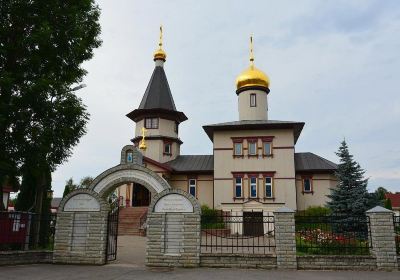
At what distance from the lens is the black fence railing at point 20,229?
10906 millimetres

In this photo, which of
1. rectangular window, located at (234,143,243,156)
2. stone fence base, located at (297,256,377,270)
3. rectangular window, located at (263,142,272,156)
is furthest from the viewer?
rectangular window, located at (234,143,243,156)

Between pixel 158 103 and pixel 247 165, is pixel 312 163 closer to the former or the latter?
pixel 247 165

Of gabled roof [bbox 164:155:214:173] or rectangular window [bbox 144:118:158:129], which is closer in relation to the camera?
gabled roof [bbox 164:155:214:173]

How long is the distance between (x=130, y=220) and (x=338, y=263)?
54.2 ft

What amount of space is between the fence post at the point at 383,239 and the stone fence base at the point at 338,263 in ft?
0.70

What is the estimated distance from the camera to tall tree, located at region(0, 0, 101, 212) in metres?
10.9

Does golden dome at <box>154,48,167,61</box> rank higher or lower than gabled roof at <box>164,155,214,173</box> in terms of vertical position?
higher

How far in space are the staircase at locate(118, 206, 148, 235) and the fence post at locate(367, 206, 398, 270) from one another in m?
15.4

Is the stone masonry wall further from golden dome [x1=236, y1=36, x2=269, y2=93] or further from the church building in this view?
golden dome [x1=236, y1=36, x2=269, y2=93]

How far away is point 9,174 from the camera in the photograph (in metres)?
11.1

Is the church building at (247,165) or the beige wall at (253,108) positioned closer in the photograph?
the church building at (247,165)

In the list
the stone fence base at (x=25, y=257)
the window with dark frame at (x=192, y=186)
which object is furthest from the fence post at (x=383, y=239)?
the window with dark frame at (x=192, y=186)

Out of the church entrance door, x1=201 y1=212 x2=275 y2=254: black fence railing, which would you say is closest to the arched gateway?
x1=201 y1=212 x2=275 y2=254: black fence railing

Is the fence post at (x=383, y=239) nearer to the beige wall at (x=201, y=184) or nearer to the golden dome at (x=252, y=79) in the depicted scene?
the beige wall at (x=201, y=184)
